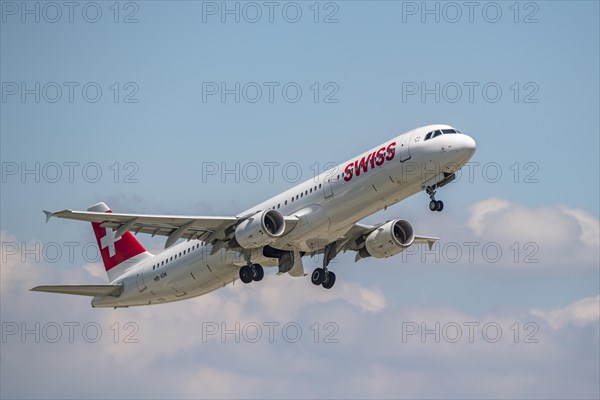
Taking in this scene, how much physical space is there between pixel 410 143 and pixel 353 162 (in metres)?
3.19

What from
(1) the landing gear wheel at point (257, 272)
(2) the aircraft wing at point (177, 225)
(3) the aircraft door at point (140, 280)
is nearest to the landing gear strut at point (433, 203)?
(2) the aircraft wing at point (177, 225)

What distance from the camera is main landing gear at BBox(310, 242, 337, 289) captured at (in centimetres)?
6681

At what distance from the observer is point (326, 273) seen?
2635 inches

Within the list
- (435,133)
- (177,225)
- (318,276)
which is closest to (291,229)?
(177,225)

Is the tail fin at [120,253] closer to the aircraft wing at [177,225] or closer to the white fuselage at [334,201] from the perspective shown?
the white fuselage at [334,201]

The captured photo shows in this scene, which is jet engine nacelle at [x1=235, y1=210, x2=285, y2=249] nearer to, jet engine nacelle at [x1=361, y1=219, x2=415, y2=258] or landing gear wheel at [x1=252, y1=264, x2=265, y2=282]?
landing gear wheel at [x1=252, y1=264, x2=265, y2=282]

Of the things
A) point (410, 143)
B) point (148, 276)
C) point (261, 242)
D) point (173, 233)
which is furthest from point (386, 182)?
point (148, 276)

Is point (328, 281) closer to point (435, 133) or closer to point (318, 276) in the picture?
point (318, 276)

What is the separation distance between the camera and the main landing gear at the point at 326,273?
219 ft

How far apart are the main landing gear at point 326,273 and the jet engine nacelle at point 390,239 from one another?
2.23m

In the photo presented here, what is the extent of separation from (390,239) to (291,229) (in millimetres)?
7118

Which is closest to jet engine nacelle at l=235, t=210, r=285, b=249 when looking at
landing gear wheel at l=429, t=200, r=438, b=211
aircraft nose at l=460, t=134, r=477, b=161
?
landing gear wheel at l=429, t=200, r=438, b=211

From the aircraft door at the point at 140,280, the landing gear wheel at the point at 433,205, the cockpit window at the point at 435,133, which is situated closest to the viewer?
the landing gear wheel at the point at 433,205

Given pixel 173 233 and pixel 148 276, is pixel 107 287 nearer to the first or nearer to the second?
pixel 148 276
